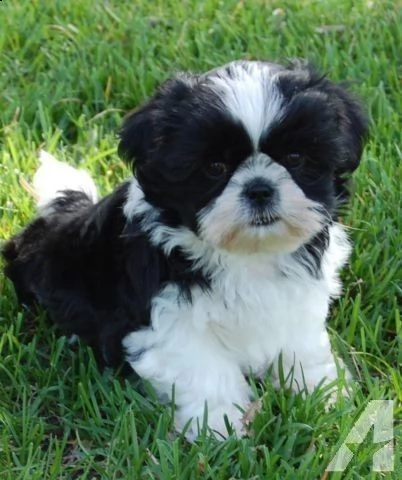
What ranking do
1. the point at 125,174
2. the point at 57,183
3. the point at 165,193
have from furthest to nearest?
the point at 125,174, the point at 57,183, the point at 165,193

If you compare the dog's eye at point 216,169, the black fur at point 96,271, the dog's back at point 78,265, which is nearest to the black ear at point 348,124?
the dog's eye at point 216,169

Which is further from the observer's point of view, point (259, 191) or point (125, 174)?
point (125, 174)

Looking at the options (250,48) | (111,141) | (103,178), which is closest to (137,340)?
(103,178)

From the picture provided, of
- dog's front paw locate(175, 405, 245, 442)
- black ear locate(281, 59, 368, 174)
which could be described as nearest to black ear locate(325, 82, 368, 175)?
black ear locate(281, 59, 368, 174)

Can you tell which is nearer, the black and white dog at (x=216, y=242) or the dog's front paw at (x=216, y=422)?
the black and white dog at (x=216, y=242)

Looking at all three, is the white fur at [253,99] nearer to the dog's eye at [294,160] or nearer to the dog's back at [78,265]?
the dog's eye at [294,160]

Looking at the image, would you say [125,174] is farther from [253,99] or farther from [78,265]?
[253,99]

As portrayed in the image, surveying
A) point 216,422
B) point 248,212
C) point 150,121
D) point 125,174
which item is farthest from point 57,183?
point 248,212

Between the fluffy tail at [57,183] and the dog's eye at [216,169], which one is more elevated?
the dog's eye at [216,169]

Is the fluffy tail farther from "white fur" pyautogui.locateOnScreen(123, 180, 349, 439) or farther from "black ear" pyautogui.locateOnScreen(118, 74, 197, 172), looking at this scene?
"black ear" pyautogui.locateOnScreen(118, 74, 197, 172)
